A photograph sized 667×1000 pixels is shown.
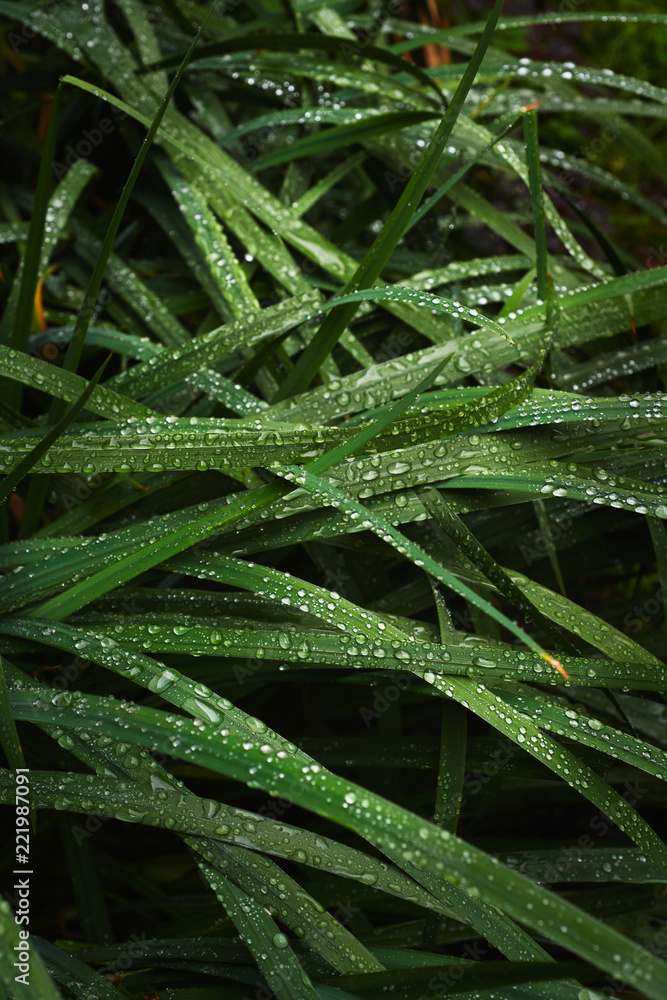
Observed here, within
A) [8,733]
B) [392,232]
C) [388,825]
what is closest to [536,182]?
[392,232]

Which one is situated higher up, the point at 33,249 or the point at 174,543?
the point at 33,249

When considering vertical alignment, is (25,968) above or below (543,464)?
below

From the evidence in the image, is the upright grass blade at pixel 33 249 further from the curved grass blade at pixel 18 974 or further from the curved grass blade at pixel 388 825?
the curved grass blade at pixel 18 974

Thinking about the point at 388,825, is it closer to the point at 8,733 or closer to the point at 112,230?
the point at 8,733

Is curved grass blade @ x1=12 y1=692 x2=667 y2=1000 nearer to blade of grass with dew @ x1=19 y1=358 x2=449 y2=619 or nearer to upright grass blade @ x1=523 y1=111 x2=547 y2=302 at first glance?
blade of grass with dew @ x1=19 y1=358 x2=449 y2=619

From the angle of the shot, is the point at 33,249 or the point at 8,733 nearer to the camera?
the point at 8,733

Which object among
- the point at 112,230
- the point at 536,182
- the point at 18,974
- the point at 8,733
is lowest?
the point at 18,974

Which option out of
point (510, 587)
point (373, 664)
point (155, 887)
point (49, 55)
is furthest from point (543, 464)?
point (49, 55)

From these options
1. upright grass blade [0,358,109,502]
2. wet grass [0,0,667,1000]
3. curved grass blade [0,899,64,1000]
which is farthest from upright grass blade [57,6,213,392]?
curved grass blade [0,899,64,1000]

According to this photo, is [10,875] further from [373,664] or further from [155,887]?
[373,664]
